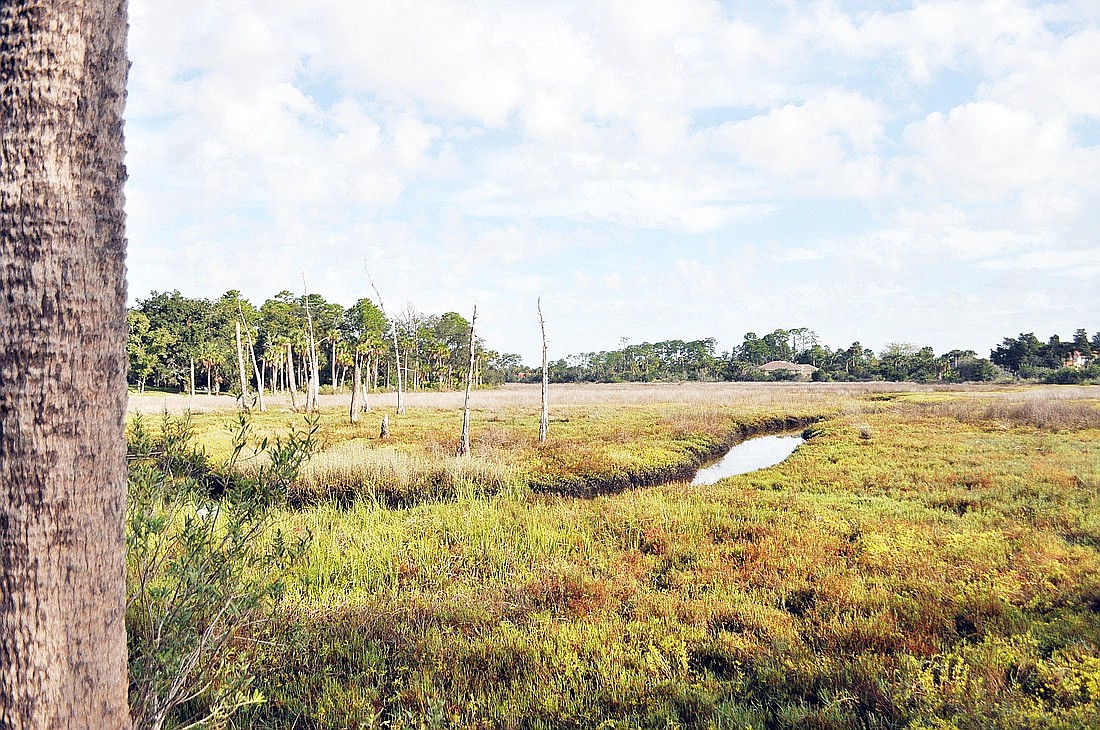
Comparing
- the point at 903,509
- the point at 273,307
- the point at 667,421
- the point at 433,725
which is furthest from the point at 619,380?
the point at 433,725

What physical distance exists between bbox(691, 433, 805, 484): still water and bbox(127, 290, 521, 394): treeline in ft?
100

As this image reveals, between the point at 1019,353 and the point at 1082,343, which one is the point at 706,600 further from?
the point at 1019,353

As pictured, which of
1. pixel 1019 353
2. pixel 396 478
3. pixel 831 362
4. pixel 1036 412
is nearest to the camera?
pixel 396 478

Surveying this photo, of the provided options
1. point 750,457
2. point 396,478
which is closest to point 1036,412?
point 750,457

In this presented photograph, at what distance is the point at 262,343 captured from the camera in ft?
239

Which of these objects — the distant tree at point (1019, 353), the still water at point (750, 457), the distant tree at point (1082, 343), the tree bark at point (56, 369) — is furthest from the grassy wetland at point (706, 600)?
the distant tree at point (1019, 353)

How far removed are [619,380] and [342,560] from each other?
3712 inches

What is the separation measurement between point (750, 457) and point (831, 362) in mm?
78229

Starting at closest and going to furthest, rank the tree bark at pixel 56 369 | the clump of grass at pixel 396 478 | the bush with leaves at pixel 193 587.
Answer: the tree bark at pixel 56 369, the bush with leaves at pixel 193 587, the clump of grass at pixel 396 478

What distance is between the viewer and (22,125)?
223 cm

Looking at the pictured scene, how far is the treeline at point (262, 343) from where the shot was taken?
179ft

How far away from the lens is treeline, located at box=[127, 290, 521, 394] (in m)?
54.7

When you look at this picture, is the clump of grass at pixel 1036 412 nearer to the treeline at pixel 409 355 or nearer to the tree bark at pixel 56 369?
the treeline at pixel 409 355

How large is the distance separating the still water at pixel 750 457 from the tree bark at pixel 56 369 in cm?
1654
